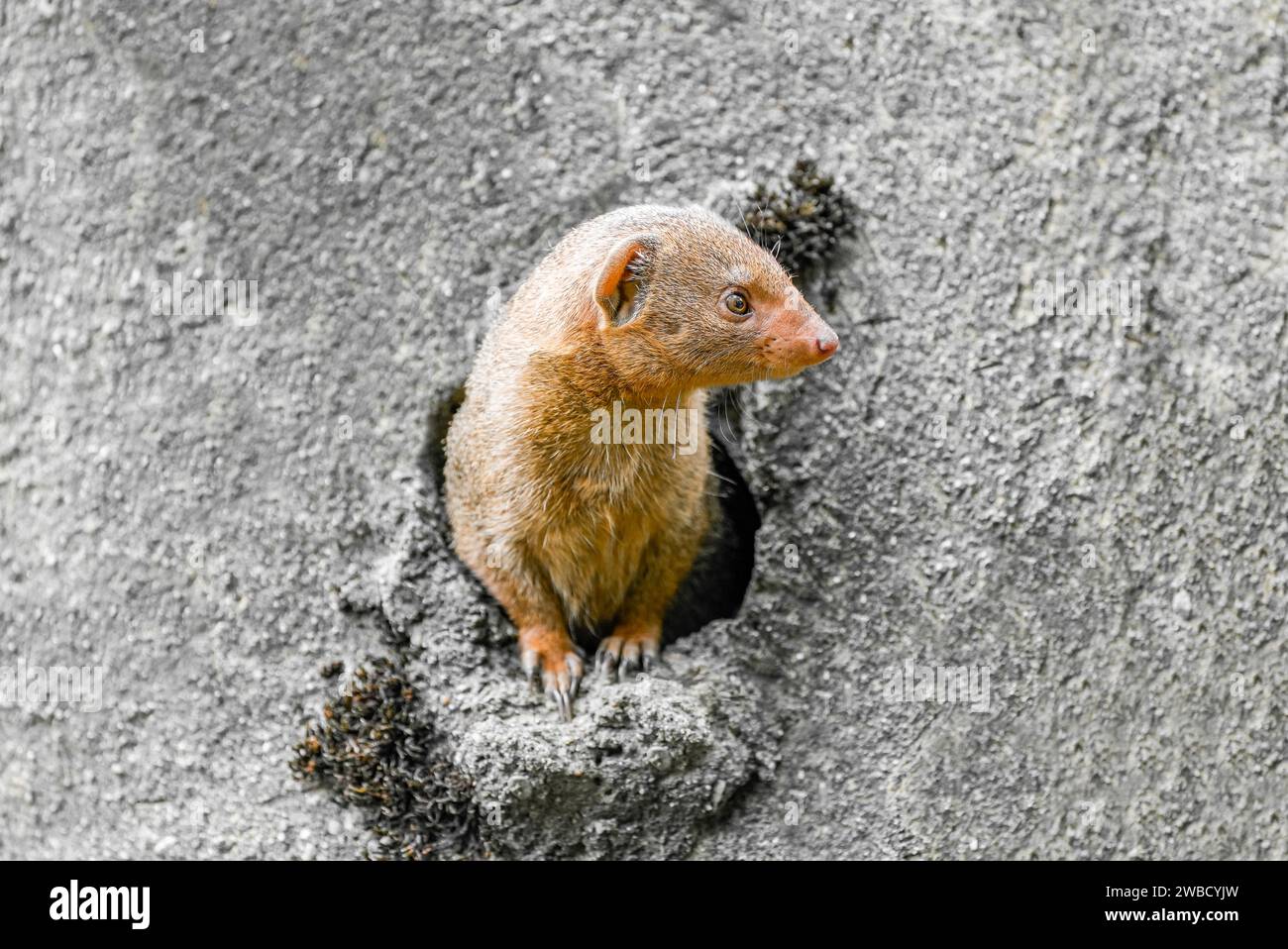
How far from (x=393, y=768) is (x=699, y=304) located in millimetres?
2520

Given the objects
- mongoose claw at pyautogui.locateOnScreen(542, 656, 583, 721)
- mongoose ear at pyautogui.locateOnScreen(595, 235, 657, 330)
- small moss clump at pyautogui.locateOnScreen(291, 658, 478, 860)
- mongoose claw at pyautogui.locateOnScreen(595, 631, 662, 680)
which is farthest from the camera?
mongoose claw at pyautogui.locateOnScreen(595, 631, 662, 680)

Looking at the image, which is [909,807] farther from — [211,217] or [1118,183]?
[211,217]

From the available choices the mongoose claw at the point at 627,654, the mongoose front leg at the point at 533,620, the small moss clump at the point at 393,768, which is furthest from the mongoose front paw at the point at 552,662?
the small moss clump at the point at 393,768

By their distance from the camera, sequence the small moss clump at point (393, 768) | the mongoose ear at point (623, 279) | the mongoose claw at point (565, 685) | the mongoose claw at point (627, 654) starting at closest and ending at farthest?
the mongoose ear at point (623, 279) → the mongoose claw at point (565, 685) → the small moss clump at point (393, 768) → the mongoose claw at point (627, 654)

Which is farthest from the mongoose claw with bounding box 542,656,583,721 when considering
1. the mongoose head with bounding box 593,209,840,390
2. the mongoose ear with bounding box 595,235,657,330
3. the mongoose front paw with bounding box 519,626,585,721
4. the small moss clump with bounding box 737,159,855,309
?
the small moss clump with bounding box 737,159,855,309

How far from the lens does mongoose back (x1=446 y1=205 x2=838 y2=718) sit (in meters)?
5.11

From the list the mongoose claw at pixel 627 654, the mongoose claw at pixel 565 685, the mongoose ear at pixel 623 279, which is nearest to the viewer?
the mongoose ear at pixel 623 279

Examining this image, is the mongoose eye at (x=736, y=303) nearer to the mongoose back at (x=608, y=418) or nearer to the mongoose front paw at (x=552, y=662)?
the mongoose back at (x=608, y=418)

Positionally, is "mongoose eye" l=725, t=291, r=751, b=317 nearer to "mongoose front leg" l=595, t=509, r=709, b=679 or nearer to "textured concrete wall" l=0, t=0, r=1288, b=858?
"textured concrete wall" l=0, t=0, r=1288, b=858

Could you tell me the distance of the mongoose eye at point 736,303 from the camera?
16.8ft

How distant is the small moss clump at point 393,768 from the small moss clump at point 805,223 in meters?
2.63

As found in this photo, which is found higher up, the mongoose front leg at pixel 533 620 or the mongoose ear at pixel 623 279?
the mongoose ear at pixel 623 279

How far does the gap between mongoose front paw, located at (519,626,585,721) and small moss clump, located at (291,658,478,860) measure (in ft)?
1.76

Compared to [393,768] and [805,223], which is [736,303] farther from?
[393,768]
